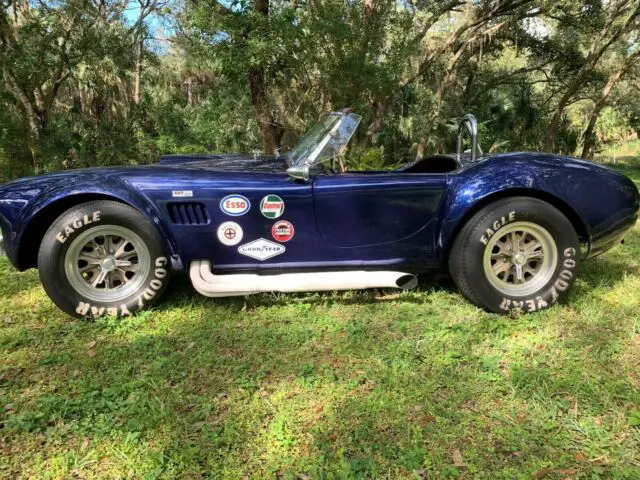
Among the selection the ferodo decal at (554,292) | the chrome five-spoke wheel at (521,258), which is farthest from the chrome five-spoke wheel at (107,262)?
the ferodo decal at (554,292)

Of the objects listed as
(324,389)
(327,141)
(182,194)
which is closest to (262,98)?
(327,141)

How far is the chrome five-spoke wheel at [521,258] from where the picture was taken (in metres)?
3.39

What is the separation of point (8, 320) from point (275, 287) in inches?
80.4

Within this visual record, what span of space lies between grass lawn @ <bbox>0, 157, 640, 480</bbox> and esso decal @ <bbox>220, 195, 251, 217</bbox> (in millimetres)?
796

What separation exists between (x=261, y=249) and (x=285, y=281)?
0.29 m

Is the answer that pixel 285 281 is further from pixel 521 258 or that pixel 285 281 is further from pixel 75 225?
pixel 521 258

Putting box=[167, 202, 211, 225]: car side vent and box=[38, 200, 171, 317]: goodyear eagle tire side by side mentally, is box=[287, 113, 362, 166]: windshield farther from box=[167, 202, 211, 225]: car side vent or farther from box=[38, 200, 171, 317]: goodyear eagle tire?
box=[38, 200, 171, 317]: goodyear eagle tire

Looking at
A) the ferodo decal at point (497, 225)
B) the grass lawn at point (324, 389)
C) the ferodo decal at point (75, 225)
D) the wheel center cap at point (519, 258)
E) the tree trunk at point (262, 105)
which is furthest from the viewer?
the tree trunk at point (262, 105)

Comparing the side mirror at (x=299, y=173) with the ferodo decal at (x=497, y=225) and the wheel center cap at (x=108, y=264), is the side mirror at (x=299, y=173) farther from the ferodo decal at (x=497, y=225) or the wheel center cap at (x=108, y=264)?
the wheel center cap at (x=108, y=264)

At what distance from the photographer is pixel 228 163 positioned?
12.9ft

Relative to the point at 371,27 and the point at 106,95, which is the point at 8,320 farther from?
the point at 106,95

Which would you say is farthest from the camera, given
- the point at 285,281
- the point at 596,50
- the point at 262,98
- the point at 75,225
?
the point at 596,50

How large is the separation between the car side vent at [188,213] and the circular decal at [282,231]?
48cm

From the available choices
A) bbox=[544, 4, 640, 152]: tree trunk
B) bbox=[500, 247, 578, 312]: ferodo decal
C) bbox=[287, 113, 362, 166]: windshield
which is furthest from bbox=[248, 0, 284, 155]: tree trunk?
Result: bbox=[544, 4, 640, 152]: tree trunk
